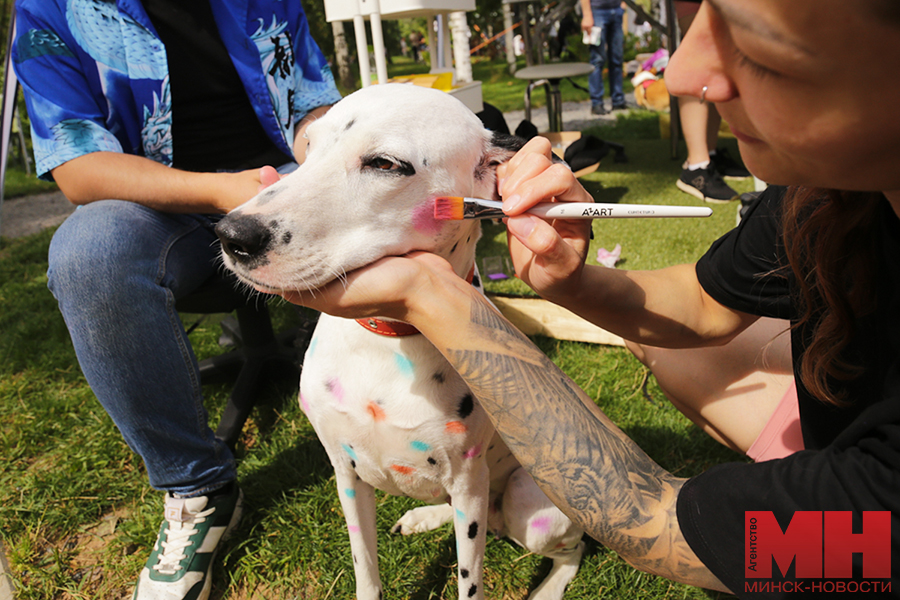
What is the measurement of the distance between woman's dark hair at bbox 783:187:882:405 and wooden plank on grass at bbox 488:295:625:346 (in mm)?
1989

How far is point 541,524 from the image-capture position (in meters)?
1.91

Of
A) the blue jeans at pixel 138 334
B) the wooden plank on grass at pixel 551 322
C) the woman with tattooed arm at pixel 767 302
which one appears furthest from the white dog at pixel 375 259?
the wooden plank on grass at pixel 551 322

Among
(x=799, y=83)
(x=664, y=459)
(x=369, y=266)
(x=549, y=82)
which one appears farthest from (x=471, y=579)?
(x=549, y=82)

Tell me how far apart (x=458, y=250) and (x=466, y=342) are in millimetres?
479

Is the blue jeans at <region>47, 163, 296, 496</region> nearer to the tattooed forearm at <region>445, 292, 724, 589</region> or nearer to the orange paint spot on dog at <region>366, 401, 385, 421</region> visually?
the orange paint spot on dog at <region>366, 401, 385, 421</region>

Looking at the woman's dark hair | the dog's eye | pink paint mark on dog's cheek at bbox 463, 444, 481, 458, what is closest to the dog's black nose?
the dog's eye

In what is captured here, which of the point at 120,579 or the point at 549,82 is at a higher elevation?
the point at 549,82

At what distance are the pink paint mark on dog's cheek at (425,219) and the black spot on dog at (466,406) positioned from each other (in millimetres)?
494

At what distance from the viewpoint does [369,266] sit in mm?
1378

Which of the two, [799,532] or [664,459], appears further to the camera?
[664,459]

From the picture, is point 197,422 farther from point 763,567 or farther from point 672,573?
point 763,567

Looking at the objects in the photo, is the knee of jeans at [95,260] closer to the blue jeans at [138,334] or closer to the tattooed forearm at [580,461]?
the blue jeans at [138,334]

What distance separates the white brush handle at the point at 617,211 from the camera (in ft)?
4.22

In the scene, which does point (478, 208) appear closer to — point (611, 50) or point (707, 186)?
point (707, 186)
